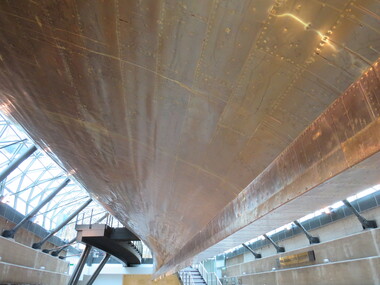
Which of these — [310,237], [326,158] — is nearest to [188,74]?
[326,158]

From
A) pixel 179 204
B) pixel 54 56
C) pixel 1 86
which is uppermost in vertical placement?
pixel 1 86

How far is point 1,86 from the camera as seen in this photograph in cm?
512

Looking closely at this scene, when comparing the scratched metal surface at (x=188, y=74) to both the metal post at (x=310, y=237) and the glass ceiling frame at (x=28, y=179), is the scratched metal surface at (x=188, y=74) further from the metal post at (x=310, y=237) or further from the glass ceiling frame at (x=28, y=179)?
the glass ceiling frame at (x=28, y=179)

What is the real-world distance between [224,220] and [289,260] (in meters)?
14.6

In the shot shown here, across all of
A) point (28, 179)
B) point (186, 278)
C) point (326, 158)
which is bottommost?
point (186, 278)

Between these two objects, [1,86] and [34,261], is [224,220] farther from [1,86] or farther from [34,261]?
[34,261]

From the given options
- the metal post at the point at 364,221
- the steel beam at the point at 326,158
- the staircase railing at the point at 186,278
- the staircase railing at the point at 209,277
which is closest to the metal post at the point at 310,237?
the metal post at the point at 364,221

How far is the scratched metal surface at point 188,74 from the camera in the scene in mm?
2898

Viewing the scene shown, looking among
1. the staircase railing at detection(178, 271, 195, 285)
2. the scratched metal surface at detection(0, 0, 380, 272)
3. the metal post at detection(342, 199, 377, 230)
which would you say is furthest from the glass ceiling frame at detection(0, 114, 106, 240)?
the scratched metal surface at detection(0, 0, 380, 272)

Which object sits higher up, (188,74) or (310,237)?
(310,237)

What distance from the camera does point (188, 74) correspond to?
12.1 feet

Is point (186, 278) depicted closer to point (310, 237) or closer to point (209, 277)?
point (209, 277)

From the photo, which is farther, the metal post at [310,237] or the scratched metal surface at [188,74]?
the metal post at [310,237]

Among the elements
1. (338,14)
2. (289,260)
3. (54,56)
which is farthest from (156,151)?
(289,260)
